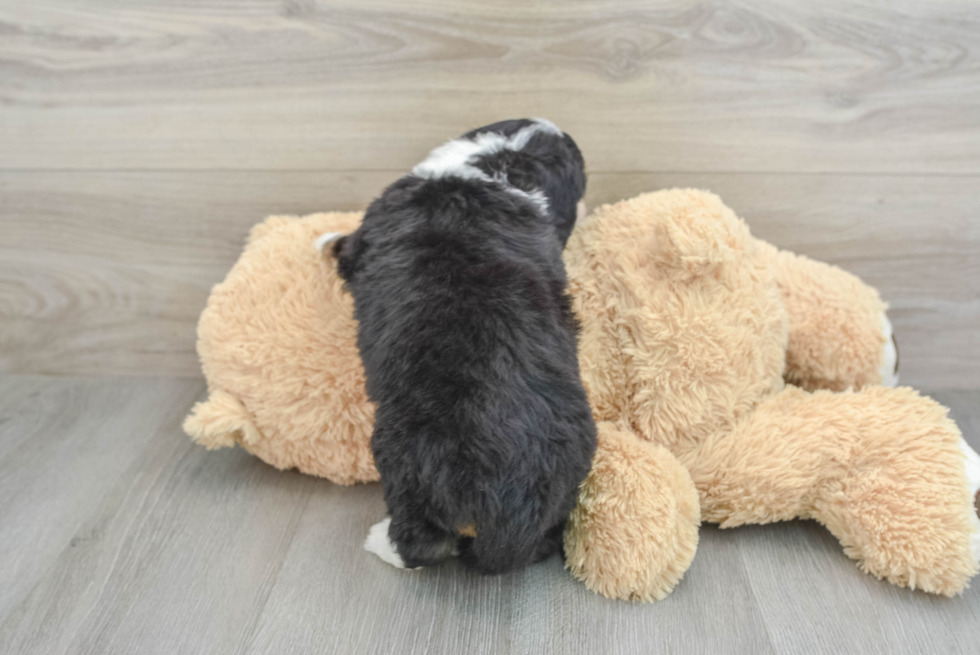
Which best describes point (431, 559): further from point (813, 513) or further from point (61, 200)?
point (61, 200)

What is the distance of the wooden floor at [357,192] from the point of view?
0.75m

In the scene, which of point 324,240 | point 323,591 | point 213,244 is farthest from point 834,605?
point 213,244

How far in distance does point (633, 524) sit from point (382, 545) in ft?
0.97

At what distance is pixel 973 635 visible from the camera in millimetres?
693

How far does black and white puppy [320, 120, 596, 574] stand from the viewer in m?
0.63

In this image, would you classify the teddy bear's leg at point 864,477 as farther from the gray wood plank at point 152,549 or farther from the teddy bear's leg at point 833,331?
the gray wood plank at point 152,549

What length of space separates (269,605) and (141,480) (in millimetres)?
346

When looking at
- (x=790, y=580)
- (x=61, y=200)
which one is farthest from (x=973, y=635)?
(x=61, y=200)

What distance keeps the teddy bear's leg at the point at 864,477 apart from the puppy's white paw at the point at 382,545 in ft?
1.22

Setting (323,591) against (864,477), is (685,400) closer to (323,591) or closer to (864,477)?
(864,477)

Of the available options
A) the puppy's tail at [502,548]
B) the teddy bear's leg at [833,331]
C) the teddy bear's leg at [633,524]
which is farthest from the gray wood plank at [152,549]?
the teddy bear's leg at [833,331]

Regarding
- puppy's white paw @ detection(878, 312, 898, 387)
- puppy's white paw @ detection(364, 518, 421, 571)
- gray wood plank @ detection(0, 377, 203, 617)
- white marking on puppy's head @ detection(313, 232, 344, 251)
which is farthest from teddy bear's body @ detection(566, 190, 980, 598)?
gray wood plank @ detection(0, 377, 203, 617)

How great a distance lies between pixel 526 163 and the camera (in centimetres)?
78

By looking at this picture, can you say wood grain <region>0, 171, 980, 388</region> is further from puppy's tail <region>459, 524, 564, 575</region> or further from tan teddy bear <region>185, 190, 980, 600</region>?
puppy's tail <region>459, 524, 564, 575</region>
